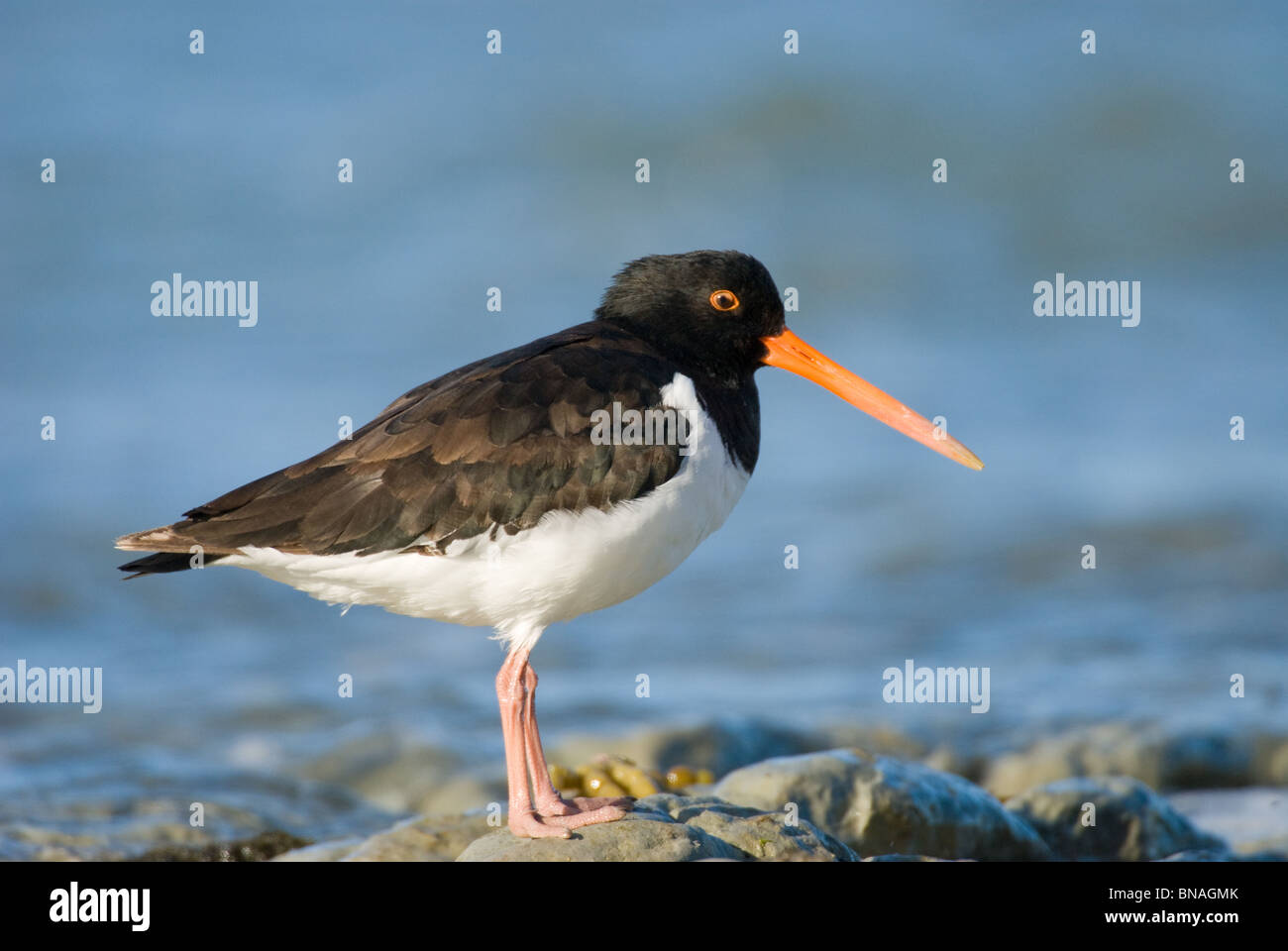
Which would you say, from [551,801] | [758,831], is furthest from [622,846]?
[758,831]

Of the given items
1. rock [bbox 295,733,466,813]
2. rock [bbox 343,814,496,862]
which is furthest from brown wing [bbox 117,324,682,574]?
rock [bbox 295,733,466,813]

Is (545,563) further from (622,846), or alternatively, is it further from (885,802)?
(885,802)

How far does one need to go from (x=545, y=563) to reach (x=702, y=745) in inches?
136

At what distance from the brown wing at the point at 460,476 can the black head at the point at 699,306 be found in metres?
0.50

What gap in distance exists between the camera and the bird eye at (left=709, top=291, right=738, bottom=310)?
580 centimetres

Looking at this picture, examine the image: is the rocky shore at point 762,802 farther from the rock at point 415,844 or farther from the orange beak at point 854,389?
the orange beak at point 854,389

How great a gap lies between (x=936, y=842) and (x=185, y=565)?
11.9 feet

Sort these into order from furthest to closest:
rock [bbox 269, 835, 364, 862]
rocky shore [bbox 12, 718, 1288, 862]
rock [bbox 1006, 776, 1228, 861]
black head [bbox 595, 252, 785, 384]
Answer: rock [bbox 1006, 776, 1228, 861] → rock [bbox 269, 835, 364, 862] → black head [bbox 595, 252, 785, 384] → rocky shore [bbox 12, 718, 1288, 862]

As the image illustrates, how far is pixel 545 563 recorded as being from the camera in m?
5.07

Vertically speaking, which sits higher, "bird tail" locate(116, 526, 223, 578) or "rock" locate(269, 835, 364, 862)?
"bird tail" locate(116, 526, 223, 578)

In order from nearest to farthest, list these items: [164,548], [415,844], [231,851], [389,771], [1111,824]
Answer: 1. [164,548]
2. [415,844]
3. [1111,824]
4. [231,851]
5. [389,771]

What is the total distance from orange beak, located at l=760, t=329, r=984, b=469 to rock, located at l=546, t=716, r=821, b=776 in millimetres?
2684

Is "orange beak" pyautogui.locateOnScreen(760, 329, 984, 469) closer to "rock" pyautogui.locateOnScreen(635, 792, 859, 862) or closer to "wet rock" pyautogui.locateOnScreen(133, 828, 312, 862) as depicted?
"rock" pyautogui.locateOnScreen(635, 792, 859, 862)

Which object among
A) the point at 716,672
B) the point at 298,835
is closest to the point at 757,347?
the point at 298,835
